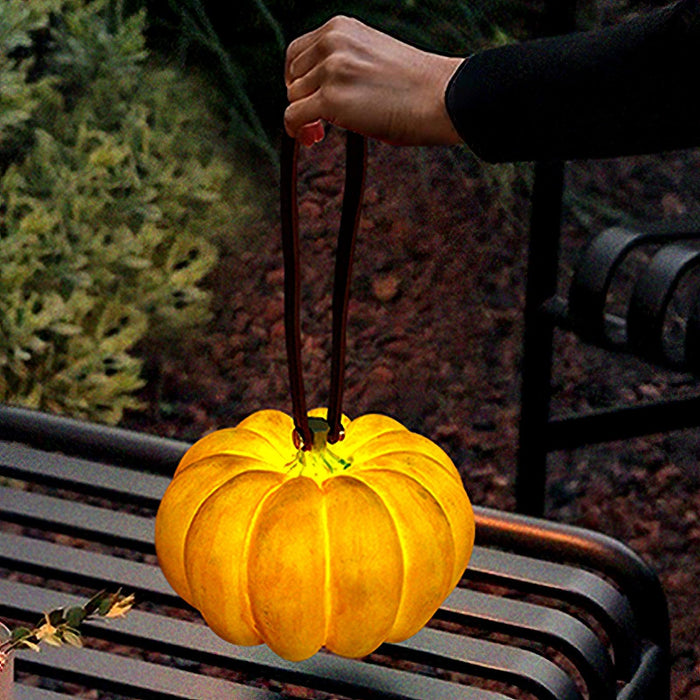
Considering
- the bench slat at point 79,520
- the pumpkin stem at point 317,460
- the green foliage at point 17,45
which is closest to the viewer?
the pumpkin stem at point 317,460

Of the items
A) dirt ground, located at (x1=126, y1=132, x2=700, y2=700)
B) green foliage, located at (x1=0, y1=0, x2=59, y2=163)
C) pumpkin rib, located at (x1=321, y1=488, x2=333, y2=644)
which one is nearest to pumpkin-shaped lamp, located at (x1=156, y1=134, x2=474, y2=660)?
pumpkin rib, located at (x1=321, y1=488, x2=333, y2=644)

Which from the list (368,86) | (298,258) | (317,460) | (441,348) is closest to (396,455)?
(317,460)

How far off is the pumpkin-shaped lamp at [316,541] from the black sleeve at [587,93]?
25 cm

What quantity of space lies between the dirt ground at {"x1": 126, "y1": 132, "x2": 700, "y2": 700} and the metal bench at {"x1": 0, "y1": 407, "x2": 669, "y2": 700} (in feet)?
4.13

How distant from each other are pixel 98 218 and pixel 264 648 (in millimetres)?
1410

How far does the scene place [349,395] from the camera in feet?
9.09

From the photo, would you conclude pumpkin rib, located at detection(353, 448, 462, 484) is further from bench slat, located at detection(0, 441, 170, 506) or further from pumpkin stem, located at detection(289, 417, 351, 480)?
bench slat, located at detection(0, 441, 170, 506)

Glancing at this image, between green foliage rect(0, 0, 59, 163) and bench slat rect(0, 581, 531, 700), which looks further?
green foliage rect(0, 0, 59, 163)

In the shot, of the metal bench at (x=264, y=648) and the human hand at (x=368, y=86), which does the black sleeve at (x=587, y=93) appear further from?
the metal bench at (x=264, y=648)

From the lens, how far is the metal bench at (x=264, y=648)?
43.8 inches

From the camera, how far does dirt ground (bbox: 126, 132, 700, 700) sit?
105 inches

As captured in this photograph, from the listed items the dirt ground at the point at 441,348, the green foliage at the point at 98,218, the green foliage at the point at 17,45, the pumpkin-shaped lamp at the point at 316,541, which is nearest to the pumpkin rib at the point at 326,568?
the pumpkin-shaped lamp at the point at 316,541

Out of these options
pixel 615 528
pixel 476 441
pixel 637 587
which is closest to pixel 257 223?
pixel 476 441

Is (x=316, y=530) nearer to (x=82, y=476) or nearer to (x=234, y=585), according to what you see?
(x=234, y=585)
